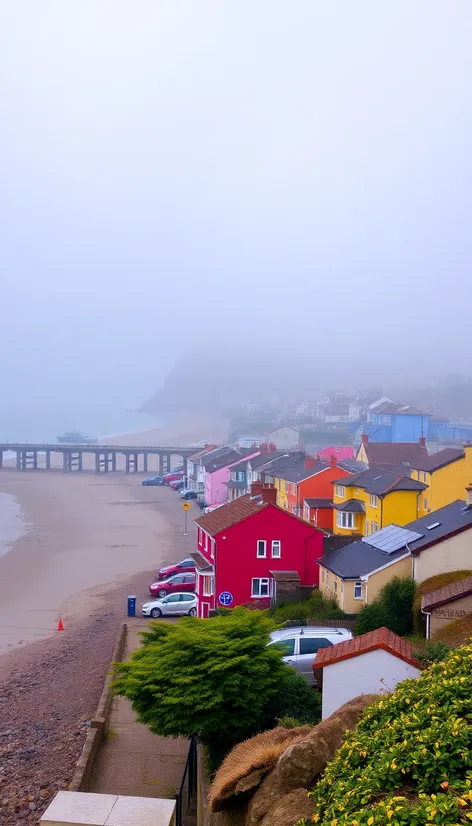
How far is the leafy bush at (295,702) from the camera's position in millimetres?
13961

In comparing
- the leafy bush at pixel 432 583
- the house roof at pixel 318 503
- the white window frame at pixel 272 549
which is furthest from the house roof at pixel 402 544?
the house roof at pixel 318 503

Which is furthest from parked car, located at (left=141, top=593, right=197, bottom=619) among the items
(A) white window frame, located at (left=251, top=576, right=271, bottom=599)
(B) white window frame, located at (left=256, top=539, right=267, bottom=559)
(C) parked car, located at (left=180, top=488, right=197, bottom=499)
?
(C) parked car, located at (left=180, top=488, right=197, bottom=499)

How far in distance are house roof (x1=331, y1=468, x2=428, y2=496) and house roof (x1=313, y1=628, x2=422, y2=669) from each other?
2162 centimetres

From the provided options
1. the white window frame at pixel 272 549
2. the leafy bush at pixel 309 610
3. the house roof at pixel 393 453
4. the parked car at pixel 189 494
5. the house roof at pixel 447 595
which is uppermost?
the house roof at pixel 447 595

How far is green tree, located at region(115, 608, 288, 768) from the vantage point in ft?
43.4

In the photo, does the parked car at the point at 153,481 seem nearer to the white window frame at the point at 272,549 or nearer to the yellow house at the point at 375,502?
the yellow house at the point at 375,502

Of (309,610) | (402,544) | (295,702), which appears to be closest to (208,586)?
(309,610)

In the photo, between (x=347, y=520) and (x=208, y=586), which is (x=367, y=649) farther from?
(x=347, y=520)

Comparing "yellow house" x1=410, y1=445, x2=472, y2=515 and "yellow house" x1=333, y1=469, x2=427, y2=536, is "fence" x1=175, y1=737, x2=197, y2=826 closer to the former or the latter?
"yellow house" x1=333, y1=469, x2=427, y2=536

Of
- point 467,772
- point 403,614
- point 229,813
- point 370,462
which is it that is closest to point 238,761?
point 229,813

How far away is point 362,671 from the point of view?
13.0 metres

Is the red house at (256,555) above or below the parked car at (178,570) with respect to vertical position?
above

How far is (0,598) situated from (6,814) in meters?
23.4

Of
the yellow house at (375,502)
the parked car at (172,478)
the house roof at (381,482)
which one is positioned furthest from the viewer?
the parked car at (172,478)
